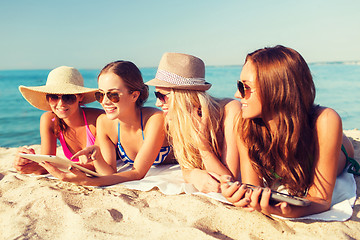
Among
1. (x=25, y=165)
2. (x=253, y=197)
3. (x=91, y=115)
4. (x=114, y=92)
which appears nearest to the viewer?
(x=253, y=197)

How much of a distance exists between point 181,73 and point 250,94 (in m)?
0.98

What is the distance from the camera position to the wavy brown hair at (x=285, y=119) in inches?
93.4

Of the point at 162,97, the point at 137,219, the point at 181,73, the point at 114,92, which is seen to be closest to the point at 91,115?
the point at 114,92

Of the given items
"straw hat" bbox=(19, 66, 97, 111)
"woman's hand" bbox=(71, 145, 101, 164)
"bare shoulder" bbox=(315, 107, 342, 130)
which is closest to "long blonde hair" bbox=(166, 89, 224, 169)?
"woman's hand" bbox=(71, 145, 101, 164)

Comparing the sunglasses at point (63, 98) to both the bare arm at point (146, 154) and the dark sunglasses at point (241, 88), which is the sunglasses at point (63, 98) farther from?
the dark sunglasses at point (241, 88)

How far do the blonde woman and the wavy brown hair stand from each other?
413mm

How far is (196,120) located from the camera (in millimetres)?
3217

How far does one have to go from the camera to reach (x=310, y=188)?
2.65 m

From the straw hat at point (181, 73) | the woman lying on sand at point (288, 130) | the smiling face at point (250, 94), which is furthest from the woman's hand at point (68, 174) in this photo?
the smiling face at point (250, 94)

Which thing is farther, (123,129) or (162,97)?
(123,129)

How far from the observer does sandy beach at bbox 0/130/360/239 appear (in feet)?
7.94

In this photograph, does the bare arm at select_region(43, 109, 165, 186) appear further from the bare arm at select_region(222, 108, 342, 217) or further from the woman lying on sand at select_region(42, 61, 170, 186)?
the bare arm at select_region(222, 108, 342, 217)

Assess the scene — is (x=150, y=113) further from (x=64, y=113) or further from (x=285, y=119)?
(x=285, y=119)

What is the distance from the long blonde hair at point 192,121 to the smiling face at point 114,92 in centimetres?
59
